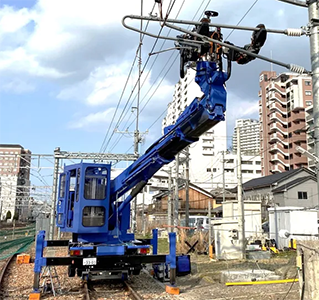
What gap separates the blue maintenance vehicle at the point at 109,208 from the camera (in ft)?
27.1

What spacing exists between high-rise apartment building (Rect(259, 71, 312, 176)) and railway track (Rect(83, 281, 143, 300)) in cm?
6133

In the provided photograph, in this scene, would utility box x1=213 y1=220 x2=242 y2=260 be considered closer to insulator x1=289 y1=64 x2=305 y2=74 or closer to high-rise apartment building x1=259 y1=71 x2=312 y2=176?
insulator x1=289 y1=64 x2=305 y2=74

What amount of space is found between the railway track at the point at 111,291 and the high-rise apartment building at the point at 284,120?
201 feet

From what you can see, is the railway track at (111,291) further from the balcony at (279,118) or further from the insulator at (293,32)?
the balcony at (279,118)

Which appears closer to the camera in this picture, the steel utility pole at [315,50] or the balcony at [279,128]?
the steel utility pole at [315,50]

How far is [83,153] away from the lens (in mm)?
23656

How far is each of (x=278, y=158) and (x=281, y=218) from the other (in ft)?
178

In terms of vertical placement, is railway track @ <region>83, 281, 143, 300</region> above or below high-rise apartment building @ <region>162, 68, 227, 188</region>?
below

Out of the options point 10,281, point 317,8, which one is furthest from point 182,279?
point 317,8

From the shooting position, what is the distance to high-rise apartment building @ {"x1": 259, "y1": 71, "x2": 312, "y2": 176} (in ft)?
228

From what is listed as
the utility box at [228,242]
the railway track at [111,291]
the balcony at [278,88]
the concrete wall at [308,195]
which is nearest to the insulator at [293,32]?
the railway track at [111,291]

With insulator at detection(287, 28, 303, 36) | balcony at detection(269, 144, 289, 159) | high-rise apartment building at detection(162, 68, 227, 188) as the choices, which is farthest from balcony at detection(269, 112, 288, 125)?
insulator at detection(287, 28, 303, 36)

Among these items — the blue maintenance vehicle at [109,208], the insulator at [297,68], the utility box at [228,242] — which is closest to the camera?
the insulator at [297,68]

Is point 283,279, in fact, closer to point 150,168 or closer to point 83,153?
point 150,168
